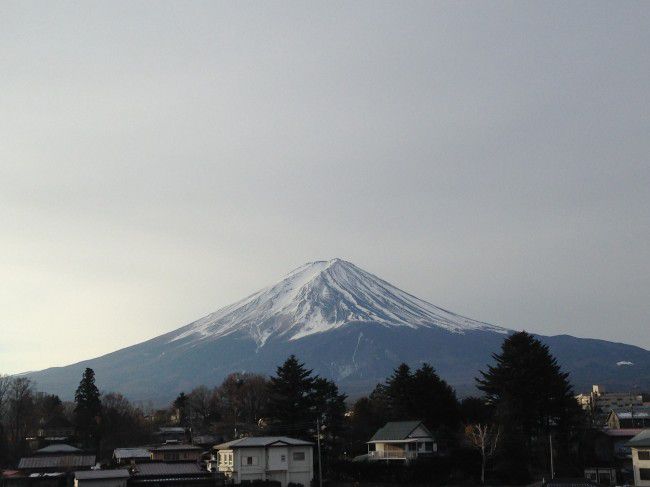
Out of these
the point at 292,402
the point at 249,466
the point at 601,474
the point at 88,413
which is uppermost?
the point at 292,402

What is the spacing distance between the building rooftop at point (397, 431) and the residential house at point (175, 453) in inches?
527

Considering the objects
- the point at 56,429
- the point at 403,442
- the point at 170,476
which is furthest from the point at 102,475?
the point at 56,429

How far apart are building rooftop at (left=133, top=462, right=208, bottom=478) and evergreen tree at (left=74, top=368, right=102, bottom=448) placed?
26120 mm

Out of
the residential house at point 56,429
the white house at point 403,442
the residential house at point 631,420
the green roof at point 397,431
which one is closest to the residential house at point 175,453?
the white house at point 403,442

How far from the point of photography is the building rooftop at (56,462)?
60062 millimetres

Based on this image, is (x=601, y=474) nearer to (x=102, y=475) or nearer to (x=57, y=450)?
(x=102, y=475)

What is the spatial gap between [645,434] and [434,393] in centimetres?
1650

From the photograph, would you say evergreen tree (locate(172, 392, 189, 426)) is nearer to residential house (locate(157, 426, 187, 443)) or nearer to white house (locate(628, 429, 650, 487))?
residential house (locate(157, 426, 187, 443))

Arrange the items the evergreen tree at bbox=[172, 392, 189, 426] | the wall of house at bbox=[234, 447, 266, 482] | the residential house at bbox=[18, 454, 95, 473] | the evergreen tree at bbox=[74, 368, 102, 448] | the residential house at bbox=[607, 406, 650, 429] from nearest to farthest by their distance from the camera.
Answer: the wall of house at bbox=[234, 447, 266, 482] < the residential house at bbox=[18, 454, 95, 473] < the residential house at bbox=[607, 406, 650, 429] < the evergreen tree at bbox=[74, 368, 102, 448] < the evergreen tree at bbox=[172, 392, 189, 426]

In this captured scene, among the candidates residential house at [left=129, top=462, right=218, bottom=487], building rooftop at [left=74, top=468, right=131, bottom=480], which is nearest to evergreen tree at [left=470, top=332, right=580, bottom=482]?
residential house at [left=129, top=462, right=218, bottom=487]

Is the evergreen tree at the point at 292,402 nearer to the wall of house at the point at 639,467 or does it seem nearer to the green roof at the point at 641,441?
the green roof at the point at 641,441

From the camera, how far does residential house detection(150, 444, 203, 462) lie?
59.8 meters

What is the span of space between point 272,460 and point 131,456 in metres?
15.0

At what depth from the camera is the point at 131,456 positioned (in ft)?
209
